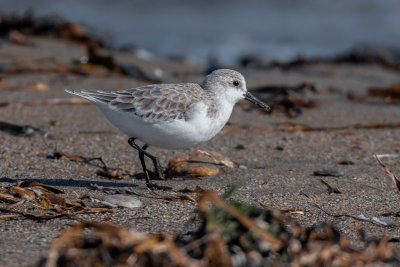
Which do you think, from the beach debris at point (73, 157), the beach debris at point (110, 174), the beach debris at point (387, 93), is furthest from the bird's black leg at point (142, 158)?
the beach debris at point (387, 93)

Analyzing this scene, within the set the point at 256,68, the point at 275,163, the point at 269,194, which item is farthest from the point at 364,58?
the point at 269,194

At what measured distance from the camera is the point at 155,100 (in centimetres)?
387

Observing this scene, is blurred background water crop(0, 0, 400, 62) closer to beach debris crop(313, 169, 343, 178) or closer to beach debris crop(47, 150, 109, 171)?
beach debris crop(47, 150, 109, 171)

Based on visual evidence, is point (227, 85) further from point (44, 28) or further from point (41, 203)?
point (44, 28)

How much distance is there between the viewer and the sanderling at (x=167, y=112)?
12.2 ft

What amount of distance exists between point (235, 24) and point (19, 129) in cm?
1082

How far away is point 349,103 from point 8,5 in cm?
1229

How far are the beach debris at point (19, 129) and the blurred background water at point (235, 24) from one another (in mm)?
5955

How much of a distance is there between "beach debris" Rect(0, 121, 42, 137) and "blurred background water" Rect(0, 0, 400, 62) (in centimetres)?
596

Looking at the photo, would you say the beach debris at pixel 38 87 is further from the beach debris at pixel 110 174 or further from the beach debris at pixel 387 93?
the beach debris at pixel 387 93

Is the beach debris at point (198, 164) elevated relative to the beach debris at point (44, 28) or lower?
lower

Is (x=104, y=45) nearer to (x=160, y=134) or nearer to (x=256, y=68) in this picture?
(x=256, y=68)

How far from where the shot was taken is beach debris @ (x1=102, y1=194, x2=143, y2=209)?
3.27 metres

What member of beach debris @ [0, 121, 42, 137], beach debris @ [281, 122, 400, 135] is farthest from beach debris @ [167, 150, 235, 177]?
beach debris @ [0, 121, 42, 137]
